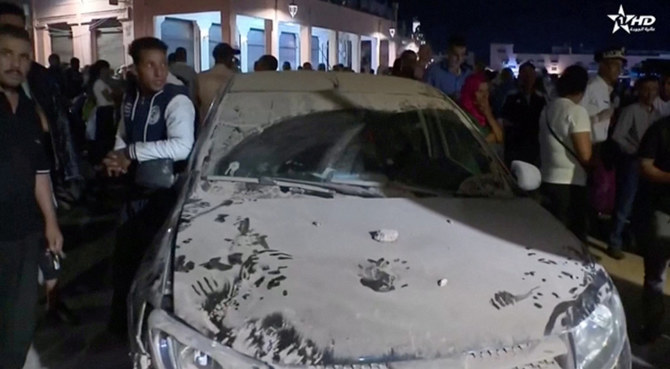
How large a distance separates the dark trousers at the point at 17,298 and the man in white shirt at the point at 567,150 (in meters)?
3.58

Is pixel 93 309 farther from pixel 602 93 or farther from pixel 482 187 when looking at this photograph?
pixel 602 93

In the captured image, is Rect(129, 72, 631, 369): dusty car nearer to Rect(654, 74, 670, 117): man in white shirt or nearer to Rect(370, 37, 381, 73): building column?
Rect(654, 74, 670, 117): man in white shirt

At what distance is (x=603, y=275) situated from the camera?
2.80m

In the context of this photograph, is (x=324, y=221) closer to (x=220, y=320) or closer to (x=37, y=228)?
(x=220, y=320)

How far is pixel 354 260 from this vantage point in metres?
2.66

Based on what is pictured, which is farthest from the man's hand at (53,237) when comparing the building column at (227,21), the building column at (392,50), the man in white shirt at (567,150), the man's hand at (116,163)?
the building column at (392,50)

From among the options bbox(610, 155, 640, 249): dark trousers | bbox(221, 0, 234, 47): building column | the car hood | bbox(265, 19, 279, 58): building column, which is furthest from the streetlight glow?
the car hood

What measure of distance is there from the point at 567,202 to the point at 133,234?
3.16 m

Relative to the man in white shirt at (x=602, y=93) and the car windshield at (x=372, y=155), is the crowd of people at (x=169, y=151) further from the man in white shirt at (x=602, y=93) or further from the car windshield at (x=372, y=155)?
the car windshield at (x=372, y=155)

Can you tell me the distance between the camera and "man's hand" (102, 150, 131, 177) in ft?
13.3

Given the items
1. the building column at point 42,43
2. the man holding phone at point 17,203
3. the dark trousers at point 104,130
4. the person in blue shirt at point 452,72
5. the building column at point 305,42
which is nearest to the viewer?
the man holding phone at point 17,203

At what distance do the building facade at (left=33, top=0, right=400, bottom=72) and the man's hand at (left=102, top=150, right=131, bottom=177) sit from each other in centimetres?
1386

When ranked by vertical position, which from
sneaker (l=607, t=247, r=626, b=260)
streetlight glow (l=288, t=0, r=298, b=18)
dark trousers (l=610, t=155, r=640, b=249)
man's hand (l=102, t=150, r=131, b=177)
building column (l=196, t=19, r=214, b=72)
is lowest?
sneaker (l=607, t=247, r=626, b=260)

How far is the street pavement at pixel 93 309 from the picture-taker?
4258 millimetres
